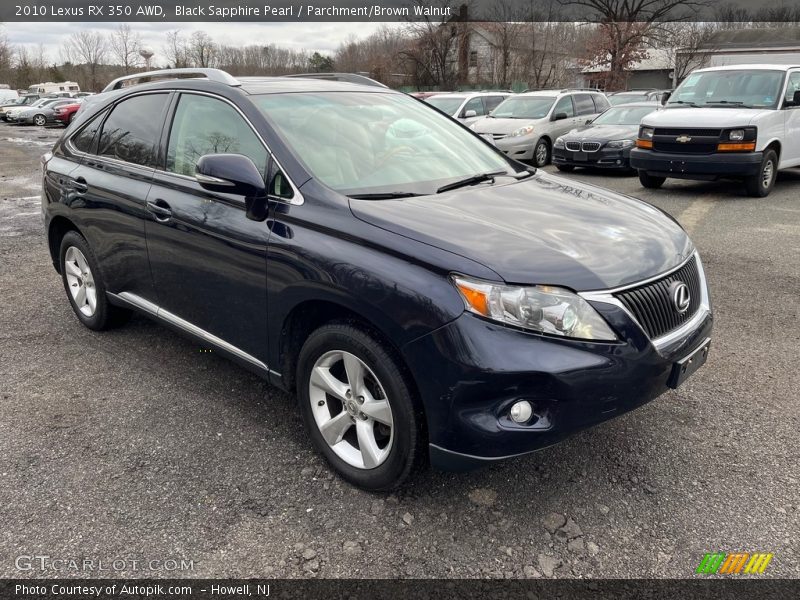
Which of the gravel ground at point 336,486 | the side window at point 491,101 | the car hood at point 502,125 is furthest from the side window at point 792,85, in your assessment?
the side window at point 491,101

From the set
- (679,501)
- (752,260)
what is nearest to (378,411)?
(679,501)

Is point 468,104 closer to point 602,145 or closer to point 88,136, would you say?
point 602,145

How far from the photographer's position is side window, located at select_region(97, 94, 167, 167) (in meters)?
3.89

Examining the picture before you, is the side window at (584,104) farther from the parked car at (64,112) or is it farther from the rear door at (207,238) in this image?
the parked car at (64,112)

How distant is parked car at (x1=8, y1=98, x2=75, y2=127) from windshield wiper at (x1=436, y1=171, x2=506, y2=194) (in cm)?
3550

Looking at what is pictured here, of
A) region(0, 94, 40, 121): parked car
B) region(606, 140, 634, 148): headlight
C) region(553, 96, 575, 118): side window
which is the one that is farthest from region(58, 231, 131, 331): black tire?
region(0, 94, 40, 121): parked car

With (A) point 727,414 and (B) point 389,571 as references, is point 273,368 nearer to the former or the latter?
(B) point 389,571

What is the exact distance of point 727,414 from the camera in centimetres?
346

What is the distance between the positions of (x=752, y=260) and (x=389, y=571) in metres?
5.51

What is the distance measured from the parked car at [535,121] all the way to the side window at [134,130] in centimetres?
979

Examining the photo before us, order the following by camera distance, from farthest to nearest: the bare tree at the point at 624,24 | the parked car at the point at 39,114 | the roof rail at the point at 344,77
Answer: the bare tree at the point at 624,24, the parked car at the point at 39,114, the roof rail at the point at 344,77

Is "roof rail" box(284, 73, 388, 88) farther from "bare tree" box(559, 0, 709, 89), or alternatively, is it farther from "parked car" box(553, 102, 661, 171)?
"bare tree" box(559, 0, 709, 89)

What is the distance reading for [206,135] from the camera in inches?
139

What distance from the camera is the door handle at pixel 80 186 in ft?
14.2
